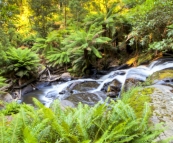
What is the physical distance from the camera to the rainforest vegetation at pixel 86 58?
1498mm

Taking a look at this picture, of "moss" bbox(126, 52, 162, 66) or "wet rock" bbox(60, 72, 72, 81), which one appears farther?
"wet rock" bbox(60, 72, 72, 81)

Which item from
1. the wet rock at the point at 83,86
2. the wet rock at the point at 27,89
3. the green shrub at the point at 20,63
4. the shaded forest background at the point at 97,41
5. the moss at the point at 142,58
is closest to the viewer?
the shaded forest background at the point at 97,41

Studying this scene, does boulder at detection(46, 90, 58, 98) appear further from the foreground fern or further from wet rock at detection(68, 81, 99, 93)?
the foreground fern

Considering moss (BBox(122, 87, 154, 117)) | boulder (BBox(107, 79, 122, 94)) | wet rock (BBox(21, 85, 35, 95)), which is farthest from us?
wet rock (BBox(21, 85, 35, 95))

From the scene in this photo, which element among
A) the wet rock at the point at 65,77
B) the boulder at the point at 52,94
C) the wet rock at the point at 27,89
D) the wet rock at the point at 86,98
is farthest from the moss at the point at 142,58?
the wet rock at the point at 27,89

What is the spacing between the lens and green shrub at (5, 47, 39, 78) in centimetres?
799

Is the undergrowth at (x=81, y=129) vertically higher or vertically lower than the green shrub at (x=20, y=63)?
higher

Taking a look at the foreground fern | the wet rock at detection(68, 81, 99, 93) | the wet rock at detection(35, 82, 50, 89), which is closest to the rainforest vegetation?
the foreground fern

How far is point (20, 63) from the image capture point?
808 centimetres

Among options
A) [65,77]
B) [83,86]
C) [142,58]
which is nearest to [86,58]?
[65,77]

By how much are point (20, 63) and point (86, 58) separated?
3175 mm

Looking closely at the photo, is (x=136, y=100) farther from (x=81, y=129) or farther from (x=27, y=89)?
(x=27, y=89)

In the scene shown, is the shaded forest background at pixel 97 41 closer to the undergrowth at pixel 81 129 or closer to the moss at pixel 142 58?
the moss at pixel 142 58

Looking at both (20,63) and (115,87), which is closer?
(115,87)
